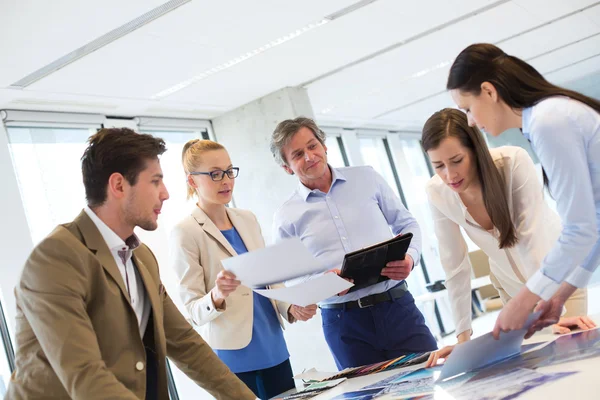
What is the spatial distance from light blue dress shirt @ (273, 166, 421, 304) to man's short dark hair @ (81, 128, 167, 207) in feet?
3.78

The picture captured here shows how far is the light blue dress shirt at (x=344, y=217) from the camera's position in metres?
3.00

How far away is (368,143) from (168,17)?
Answer: 6768 millimetres

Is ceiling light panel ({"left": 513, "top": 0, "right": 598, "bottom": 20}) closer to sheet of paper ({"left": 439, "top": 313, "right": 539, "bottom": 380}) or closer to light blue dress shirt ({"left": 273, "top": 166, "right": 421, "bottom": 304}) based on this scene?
light blue dress shirt ({"left": 273, "top": 166, "right": 421, "bottom": 304})

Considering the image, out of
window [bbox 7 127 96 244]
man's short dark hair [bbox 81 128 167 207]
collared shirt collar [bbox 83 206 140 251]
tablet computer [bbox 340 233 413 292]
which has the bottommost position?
tablet computer [bbox 340 233 413 292]

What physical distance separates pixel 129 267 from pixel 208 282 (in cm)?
99

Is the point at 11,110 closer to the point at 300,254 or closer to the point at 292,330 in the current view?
the point at 292,330

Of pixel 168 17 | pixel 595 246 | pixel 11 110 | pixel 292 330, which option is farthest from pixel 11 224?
pixel 595 246

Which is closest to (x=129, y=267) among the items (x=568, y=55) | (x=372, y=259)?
(x=372, y=259)

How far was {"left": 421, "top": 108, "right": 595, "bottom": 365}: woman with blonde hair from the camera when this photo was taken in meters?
2.45

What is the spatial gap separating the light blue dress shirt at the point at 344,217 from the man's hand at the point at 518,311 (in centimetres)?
115

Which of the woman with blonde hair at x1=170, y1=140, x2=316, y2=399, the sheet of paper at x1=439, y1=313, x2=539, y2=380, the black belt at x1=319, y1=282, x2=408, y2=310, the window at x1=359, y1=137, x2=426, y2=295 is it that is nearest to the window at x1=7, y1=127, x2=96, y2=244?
the woman with blonde hair at x1=170, y1=140, x2=316, y2=399

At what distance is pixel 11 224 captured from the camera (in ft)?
16.7

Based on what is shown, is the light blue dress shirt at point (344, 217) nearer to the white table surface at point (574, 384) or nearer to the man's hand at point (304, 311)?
the man's hand at point (304, 311)

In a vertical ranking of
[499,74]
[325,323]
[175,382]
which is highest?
[499,74]
